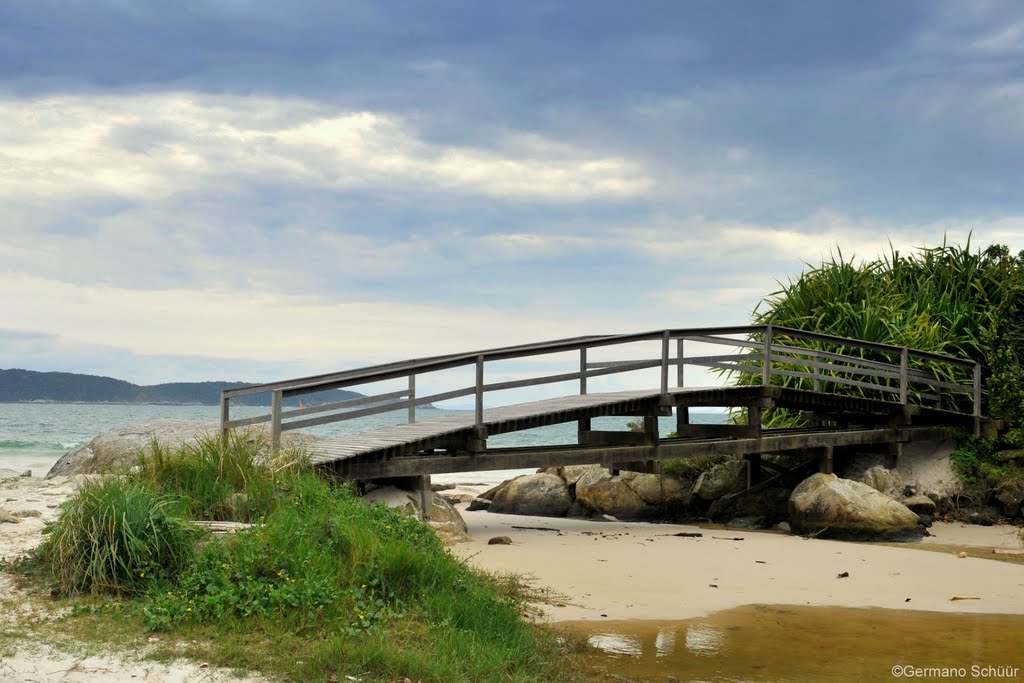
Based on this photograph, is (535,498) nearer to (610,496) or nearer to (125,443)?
(610,496)

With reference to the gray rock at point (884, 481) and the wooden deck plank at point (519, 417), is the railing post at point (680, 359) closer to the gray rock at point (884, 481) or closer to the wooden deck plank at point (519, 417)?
the wooden deck plank at point (519, 417)

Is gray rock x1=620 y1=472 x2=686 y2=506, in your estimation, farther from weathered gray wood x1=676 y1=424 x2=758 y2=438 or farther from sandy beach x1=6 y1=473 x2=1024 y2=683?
sandy beach x1=6 y1=473 x2=1024 y2=683

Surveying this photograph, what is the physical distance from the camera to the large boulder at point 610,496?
59.9 feet

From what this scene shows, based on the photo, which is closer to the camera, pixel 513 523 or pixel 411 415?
pixel 411 415

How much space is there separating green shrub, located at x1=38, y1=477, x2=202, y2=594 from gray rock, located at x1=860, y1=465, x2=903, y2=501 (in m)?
13.2

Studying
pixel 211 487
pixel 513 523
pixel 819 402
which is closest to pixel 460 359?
pixel 513 523

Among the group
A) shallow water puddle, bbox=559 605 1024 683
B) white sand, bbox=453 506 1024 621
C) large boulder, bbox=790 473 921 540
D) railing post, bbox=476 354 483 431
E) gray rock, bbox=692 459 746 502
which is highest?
railing post, bbox=476 354 483 431

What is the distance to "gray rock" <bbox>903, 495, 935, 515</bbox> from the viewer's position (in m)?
16.7

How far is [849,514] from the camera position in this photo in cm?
1502

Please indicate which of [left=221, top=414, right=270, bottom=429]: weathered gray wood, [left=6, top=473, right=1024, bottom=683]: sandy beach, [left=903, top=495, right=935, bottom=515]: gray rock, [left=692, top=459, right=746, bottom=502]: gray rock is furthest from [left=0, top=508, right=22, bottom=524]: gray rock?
[left=903, top=495, right=935, bottom=515]: gray rock

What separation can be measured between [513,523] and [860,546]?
215 inches

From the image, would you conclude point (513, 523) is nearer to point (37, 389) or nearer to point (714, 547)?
point (714, 547)

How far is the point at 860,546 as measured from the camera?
14219mm

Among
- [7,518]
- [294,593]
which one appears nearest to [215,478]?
[7,518]
